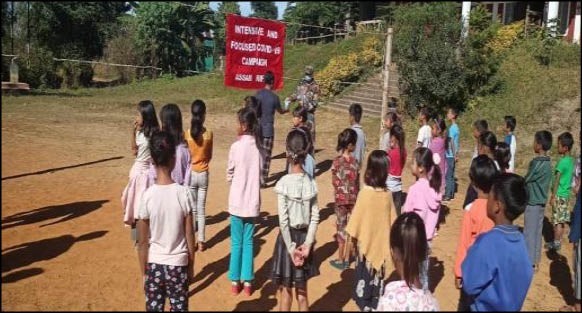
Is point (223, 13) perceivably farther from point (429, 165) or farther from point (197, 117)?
point (429, 165)

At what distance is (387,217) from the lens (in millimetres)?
3365


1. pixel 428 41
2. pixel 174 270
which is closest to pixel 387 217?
pixel 174 270

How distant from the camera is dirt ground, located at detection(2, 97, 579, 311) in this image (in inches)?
89.5

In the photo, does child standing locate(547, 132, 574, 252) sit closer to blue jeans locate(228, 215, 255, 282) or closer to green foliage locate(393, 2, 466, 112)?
blue jeans locate(228, 215, 255, 282)

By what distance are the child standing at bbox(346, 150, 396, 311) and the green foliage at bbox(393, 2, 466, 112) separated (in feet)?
29.7

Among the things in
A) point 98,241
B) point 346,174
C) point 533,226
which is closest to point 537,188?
point 533,226

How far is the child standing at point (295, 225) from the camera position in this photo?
3.05 meters

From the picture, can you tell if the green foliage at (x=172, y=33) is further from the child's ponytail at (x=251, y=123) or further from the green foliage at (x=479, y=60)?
the green foliage at (x=479, y=60)

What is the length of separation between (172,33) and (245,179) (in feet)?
3.97

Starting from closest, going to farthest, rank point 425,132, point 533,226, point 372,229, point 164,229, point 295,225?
point 164,229, point 295,225, point 372,229, point 533,226, point 425,132

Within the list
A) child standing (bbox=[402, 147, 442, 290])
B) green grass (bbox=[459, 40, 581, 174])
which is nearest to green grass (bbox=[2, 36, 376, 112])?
child standing (bbox=[402, 147, 442, 290])

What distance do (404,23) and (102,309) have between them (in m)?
12.2

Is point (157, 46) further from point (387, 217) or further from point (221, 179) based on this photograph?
point (221, 179)

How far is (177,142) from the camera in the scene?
3809 mm
